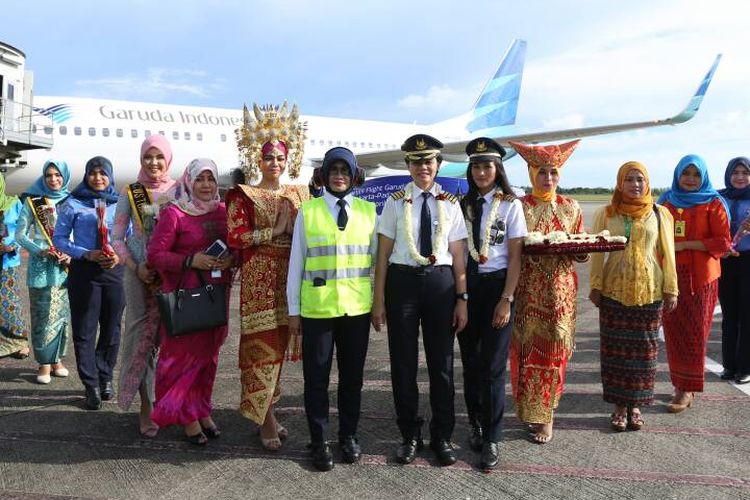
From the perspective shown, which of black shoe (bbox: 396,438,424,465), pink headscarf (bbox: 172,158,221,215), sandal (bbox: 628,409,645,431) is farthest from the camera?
sandal (bbox: 628,409,645,431)

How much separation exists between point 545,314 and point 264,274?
188 cm

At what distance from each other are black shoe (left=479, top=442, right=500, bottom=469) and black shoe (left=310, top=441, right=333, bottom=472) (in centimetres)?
93

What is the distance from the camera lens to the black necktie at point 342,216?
132 inches

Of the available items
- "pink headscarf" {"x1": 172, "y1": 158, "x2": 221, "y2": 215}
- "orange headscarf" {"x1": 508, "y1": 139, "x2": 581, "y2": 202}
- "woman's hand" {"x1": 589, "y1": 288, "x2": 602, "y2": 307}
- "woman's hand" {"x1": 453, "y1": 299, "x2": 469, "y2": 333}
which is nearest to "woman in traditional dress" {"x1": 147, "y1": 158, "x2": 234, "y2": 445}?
"pink headscarf" {"x1": 172, "y1": 158, "x2": 221, "y2": 215}

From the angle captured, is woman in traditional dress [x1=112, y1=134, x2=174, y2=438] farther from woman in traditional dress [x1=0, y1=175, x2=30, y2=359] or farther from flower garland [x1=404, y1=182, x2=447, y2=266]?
woman in traditional dress [x1=0, y1=175, x2=30, y2=359]

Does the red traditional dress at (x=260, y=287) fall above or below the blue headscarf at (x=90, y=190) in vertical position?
below

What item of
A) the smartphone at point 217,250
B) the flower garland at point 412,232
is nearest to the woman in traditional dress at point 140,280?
the smartphone at point 217,250

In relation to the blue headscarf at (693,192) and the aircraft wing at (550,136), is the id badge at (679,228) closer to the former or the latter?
the blue headscarf at (693,192)

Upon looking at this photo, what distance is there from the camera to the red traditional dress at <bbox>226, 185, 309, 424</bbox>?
11.5 ft

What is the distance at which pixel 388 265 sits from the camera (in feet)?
11.3

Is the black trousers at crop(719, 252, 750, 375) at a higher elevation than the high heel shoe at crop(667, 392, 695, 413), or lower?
higher

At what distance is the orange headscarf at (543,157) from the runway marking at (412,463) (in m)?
1.73

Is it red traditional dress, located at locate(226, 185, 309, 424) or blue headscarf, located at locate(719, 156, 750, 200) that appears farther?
blue headscarf, located at locate(719, 156, 750, 200)

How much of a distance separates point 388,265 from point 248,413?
1342 millimetres
